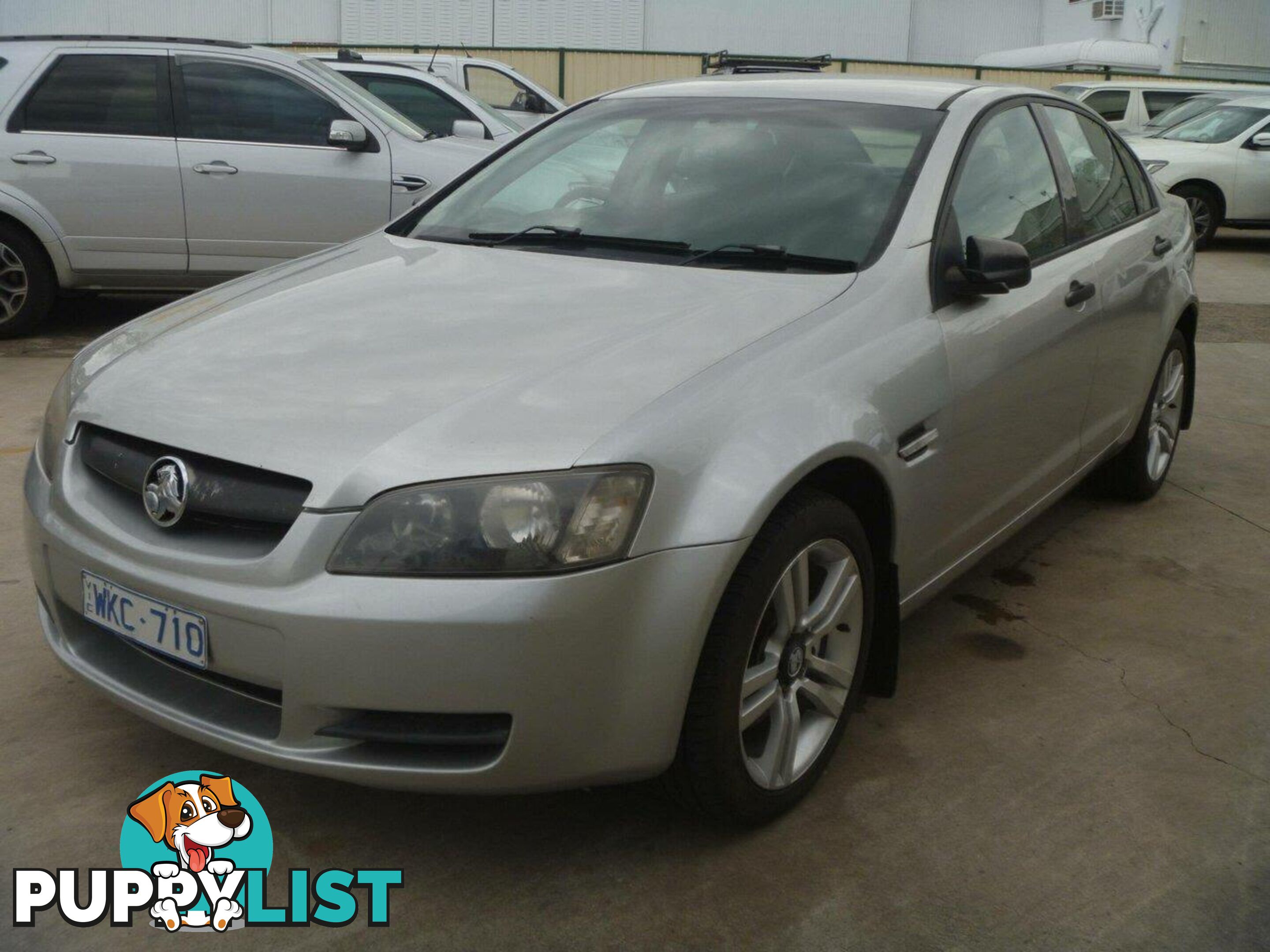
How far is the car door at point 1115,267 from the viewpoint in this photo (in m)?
3.87

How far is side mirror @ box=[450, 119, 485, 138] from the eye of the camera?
25.3 ft

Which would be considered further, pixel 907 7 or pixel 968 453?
pixel 907 7

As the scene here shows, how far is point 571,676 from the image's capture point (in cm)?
214

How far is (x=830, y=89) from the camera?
358 cm

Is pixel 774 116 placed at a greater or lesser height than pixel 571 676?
greater

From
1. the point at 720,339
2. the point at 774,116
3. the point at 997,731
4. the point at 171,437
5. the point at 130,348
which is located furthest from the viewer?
the point at 774,116

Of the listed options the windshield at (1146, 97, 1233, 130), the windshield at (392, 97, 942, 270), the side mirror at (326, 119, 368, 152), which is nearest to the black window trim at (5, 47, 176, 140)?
the side mirror at (326, 119, 368, 152)

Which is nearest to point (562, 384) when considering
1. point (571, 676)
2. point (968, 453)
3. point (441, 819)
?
point (571, 676)

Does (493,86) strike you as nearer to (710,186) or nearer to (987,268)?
(710,186)

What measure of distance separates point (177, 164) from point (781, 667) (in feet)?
18.1

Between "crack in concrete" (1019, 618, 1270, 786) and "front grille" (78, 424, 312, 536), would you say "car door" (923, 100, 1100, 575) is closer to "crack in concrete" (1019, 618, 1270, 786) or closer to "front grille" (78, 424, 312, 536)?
"crack in concrete" (1019, 618, 1270, 786)

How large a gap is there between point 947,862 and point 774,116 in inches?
77.2

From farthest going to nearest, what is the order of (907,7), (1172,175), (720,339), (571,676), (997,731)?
(907,7), (1172,175), (997,731), (720,339), (571,676)

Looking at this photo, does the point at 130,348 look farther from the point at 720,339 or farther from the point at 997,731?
the point at 997,731
